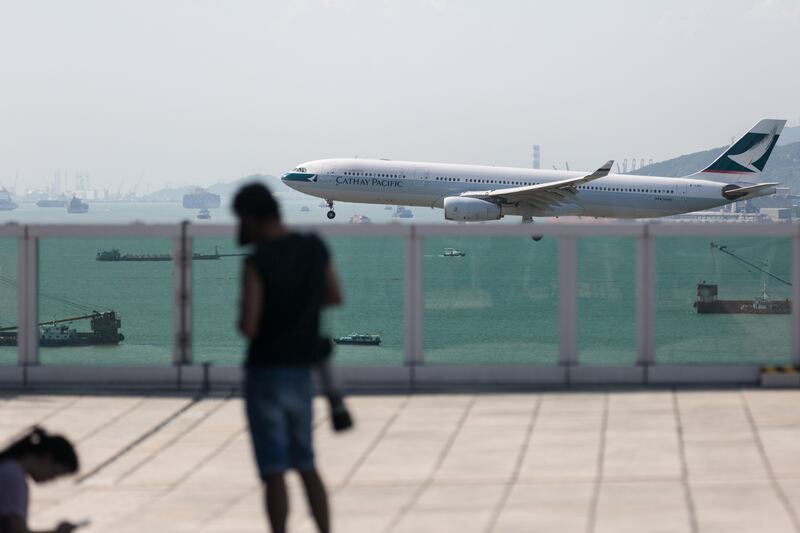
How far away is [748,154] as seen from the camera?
105 meters

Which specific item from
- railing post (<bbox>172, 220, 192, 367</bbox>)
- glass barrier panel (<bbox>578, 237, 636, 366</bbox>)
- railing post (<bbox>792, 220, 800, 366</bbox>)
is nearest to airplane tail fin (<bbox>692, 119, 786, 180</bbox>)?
glass barrier panel (<bbox>578, 237, 636, 366</bbox>)

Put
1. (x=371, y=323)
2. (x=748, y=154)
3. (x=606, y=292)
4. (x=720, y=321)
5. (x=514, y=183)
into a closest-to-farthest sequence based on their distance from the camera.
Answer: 1. (x=514, y=183)
2. (x=748, y=154)
3. (x=606, y=292)
4. (x=371, y=323)
5. (x=720, y=321)

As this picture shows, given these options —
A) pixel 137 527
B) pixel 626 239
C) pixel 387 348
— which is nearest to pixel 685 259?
pixel 626 239

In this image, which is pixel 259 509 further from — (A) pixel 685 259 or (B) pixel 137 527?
(A) pixel 685 259

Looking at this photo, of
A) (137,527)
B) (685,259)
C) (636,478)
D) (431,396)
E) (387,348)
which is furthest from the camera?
(387,348)

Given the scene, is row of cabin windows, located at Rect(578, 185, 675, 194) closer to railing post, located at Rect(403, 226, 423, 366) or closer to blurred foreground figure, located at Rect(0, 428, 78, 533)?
railing post, located at Rect(403, 226, 423, 366)

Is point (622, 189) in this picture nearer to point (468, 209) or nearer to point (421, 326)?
point (468, 209)

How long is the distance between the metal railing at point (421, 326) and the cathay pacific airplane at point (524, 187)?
6236 centimetres

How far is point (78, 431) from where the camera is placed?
13359 mm

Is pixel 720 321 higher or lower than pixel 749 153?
lower

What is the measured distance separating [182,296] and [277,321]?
24.1 feet

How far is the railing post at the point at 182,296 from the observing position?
50.0 ft

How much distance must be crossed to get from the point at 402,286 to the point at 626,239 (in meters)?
2.28

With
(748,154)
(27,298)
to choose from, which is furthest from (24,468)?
(748,154)
